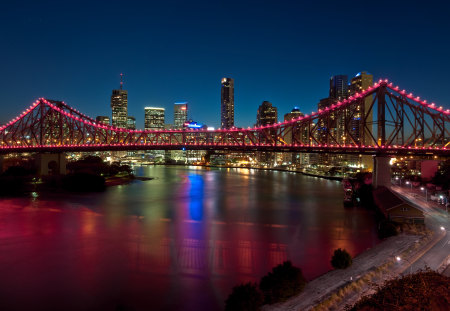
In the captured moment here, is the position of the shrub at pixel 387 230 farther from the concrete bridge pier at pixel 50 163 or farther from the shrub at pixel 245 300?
the concrete bridge pier at pixel 50 163

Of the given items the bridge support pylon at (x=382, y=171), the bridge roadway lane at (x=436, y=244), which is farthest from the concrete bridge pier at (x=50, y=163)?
the bridge roadway lane at (x=436, y=244)

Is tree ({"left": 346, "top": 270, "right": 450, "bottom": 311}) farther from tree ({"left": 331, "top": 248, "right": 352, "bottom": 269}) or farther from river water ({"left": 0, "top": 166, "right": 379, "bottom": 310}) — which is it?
A: river water ({"left": 0, "top": 166, "right": 379, "bottom": 310})

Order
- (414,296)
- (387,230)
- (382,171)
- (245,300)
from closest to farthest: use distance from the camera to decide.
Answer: (414,296)
(245,300)
(387,230)
(382,171)

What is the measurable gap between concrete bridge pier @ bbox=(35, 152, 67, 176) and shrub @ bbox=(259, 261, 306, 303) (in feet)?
163

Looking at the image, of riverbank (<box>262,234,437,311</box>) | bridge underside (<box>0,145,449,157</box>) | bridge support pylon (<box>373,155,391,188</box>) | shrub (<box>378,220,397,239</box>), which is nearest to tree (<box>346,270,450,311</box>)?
riverbank (<box>262,234,437,311</box>)

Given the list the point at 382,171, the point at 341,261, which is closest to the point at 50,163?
the point at 382,171

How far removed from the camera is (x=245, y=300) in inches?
379

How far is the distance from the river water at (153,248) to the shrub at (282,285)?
2072mm

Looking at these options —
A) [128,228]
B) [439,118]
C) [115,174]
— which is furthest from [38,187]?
[439,118]

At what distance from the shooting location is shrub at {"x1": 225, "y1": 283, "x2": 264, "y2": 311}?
947 centimetres

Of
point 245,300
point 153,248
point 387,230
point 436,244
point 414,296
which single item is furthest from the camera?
point 387,230

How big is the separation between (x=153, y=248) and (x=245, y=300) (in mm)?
10731

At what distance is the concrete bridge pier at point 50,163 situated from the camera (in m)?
52.2

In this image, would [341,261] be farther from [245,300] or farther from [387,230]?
[387,230]
